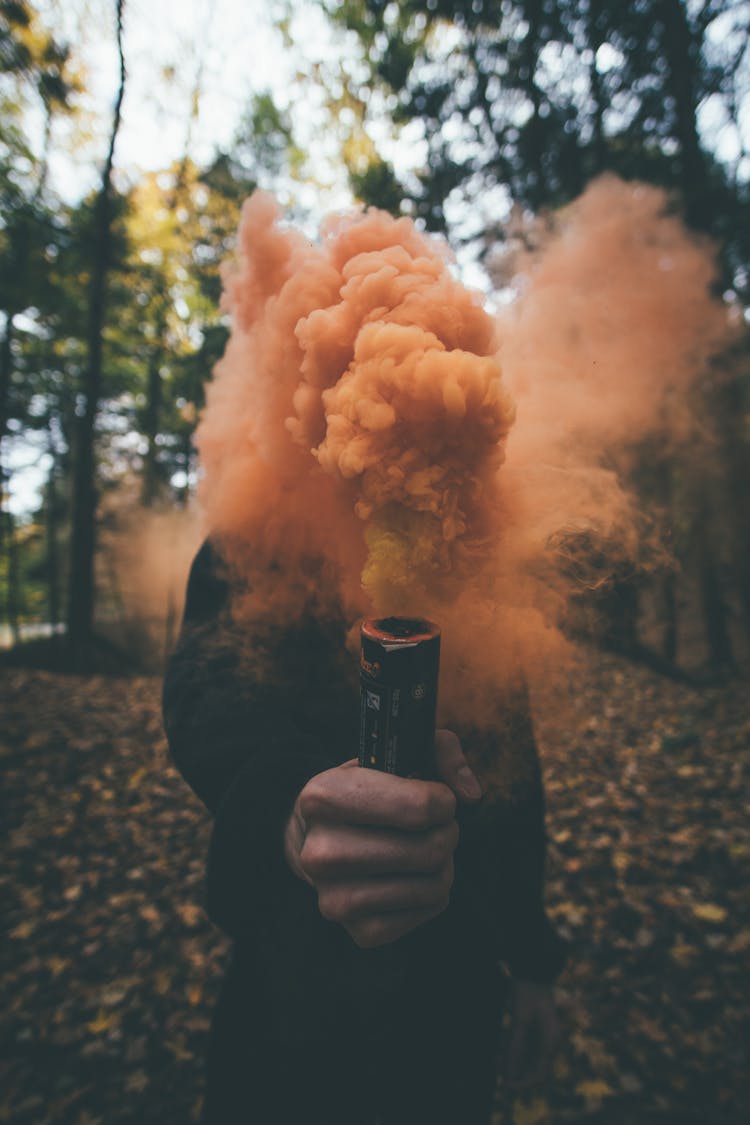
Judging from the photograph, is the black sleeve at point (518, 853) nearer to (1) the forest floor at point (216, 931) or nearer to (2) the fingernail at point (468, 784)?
(1) the forest floor at point (216, 931)

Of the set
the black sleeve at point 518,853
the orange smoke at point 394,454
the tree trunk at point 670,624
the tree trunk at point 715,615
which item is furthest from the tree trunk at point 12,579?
the tree trunk at point 715,615

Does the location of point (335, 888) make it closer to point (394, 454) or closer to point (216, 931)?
point (394, 454)

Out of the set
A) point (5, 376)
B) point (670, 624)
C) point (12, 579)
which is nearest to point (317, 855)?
point (670, 624)

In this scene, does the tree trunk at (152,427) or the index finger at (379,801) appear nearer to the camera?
the index finger at (379,801)

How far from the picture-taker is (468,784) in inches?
42.1

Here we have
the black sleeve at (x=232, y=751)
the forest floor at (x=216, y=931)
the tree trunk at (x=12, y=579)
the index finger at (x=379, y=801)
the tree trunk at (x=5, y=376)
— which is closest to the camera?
the index finger at (x=379, y=801)

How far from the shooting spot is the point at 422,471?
1118 mm

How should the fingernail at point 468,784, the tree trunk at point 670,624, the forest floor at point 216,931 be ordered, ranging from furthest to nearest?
the tree trunk at point 670,624 → the forest floor at point 216,931 → the fingernail at point 468,784

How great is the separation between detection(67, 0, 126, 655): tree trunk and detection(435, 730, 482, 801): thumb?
10.8 metres

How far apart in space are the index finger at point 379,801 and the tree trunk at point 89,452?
35.4 ft

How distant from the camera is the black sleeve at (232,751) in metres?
1.24

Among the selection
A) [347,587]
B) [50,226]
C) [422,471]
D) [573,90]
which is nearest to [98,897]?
[347,587]

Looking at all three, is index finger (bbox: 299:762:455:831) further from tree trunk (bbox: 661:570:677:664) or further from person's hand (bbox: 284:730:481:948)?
tree trunk (bbox: 661:570:677:664)

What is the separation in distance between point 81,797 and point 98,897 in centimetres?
167
